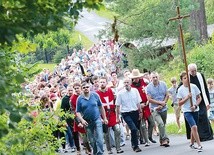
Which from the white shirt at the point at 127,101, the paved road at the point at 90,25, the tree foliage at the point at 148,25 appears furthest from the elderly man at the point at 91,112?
the paved road at the point at 90,25

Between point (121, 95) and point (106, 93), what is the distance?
33 centimetres

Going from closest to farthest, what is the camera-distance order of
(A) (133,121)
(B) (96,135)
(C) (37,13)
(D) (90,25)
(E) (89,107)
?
(C) (37,13) → (E) (89,107) → (B) (96,135) → (A) (133,121) → (D) (90,25)

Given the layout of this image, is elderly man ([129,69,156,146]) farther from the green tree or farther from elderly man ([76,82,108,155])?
the green tree

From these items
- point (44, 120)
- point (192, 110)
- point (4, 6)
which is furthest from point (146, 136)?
Answer: point (4, 6)

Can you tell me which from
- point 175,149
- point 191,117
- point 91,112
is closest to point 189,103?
point 191,117

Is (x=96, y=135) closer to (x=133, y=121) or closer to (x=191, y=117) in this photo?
(x=133, y=121)

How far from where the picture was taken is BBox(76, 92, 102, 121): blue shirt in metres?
12.9

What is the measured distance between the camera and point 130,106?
14.1 meters

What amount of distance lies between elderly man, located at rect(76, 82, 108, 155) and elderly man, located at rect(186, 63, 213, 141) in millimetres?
1896

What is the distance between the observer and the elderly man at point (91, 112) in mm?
12914

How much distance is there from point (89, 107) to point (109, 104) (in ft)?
4.73

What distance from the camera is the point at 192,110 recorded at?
42.1ft

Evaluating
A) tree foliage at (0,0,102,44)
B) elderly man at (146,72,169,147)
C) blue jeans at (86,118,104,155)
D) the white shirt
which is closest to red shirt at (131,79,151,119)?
elderly man at (146,72,169,147)

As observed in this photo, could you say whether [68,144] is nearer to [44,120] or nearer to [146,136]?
[146,136]
